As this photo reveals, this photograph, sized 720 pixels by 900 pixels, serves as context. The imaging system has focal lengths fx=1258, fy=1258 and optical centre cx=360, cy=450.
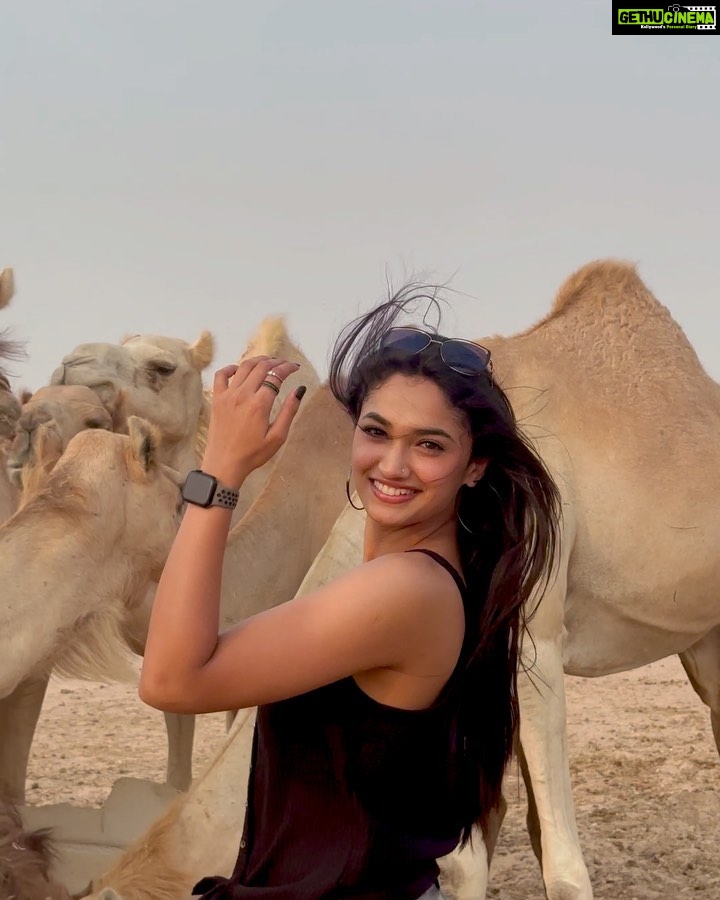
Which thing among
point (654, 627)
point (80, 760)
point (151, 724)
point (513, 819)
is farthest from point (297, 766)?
point (151, 724)

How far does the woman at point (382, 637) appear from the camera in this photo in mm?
1920

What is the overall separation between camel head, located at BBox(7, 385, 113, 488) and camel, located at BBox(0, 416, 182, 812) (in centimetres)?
30

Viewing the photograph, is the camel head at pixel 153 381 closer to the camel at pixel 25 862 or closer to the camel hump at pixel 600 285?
the camel hump at pixel 600 285

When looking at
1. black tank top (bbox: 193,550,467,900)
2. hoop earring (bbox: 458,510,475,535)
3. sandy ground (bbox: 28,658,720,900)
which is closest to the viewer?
black tank top (bbox: 193,550,467,900)

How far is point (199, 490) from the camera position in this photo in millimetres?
1971

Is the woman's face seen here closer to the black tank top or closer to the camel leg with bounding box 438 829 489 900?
the black tank top

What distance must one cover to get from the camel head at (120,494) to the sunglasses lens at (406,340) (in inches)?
113

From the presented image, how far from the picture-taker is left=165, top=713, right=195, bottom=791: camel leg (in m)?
7.11

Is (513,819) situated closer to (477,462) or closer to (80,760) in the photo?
(80,760)

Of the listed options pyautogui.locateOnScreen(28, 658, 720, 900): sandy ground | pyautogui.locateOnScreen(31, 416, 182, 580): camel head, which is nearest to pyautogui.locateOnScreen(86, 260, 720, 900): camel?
pyautogui.locateOnScreen(28, 658, 720, 900): sandy ground

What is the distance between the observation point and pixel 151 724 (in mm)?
10102

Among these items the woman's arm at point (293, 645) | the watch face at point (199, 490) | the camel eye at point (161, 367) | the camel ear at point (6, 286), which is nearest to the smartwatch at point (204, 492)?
the watch face at point (199, 490)

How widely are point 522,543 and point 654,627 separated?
363 cm

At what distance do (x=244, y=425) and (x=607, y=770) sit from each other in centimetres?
684
